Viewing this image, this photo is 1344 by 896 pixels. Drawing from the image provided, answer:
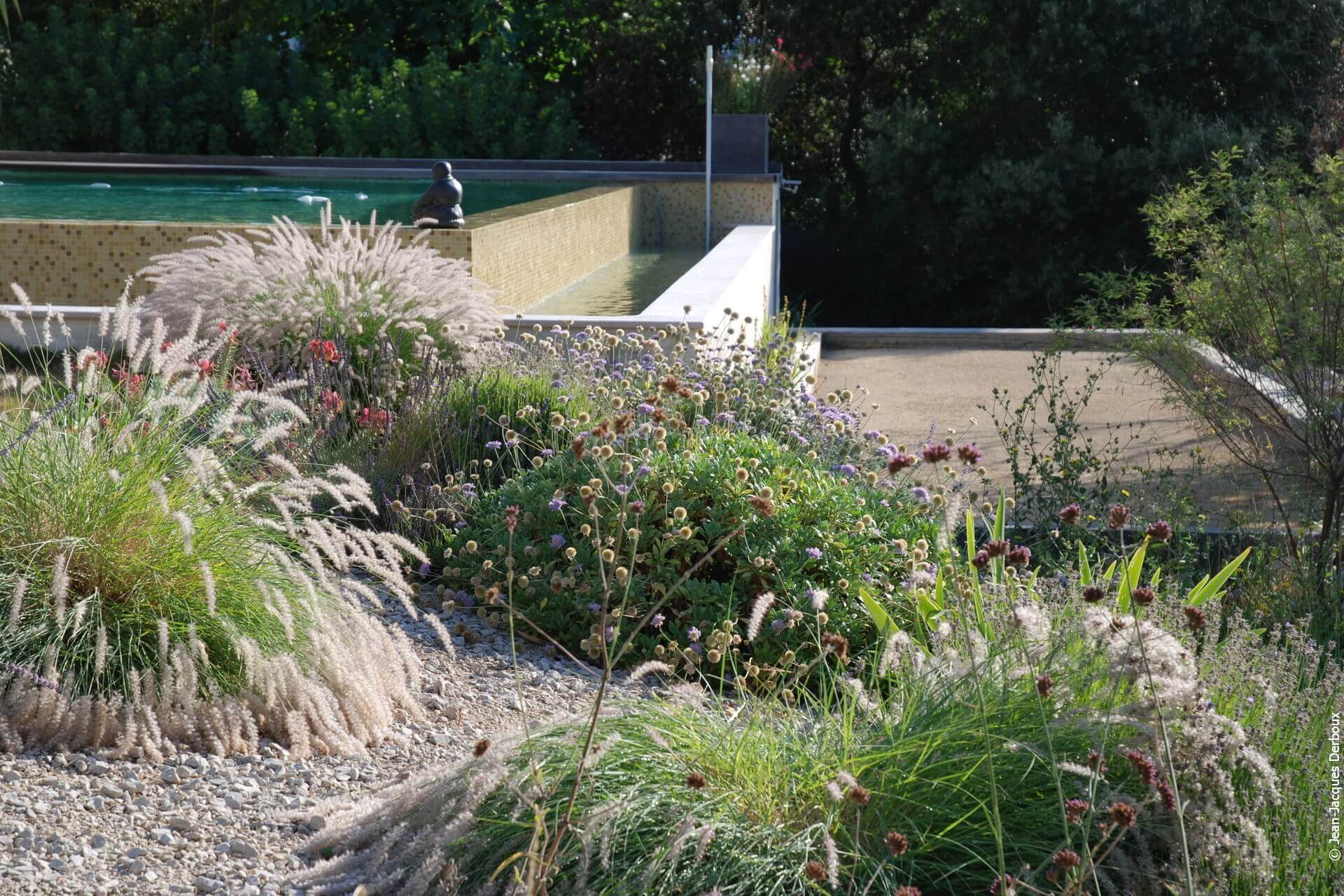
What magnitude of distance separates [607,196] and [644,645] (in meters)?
8.89

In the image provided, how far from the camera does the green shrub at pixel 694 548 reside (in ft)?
11.8

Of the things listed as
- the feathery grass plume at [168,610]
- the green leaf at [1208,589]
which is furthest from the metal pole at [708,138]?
the feathery grass plume at [168,610]

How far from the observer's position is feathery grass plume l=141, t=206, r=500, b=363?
5.31 m

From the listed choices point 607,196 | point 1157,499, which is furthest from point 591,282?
point 1157,499

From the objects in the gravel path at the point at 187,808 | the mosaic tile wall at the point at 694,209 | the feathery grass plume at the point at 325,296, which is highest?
the mosaic tile wall at the point at 694,209

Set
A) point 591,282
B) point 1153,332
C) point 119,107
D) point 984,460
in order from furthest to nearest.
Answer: point 119,107
point 591,282
point 984,460
point 1153,332

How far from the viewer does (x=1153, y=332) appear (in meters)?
6.23

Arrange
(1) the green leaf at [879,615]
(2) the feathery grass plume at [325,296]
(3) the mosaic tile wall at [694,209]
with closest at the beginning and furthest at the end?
1. (1) the green leaf at [879,615]
2. (2) the feathery grass plume at [325,296]
3. (3) the mosaic tile wall at [694,209]

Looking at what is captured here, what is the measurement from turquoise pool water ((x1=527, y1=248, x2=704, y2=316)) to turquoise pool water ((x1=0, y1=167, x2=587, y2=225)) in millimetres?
1538

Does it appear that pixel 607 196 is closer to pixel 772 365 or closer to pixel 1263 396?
pixel 772 365

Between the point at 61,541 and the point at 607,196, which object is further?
the point at 607,196

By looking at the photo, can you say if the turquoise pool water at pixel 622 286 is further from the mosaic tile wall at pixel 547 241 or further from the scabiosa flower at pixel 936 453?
the scabiosa flower at pixel 936 453

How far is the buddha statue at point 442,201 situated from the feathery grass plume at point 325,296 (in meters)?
2.04

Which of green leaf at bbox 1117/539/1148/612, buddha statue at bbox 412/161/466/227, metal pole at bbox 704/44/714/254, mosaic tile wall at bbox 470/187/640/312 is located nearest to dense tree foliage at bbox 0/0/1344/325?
metal pole at bbox 704/44/714/254
